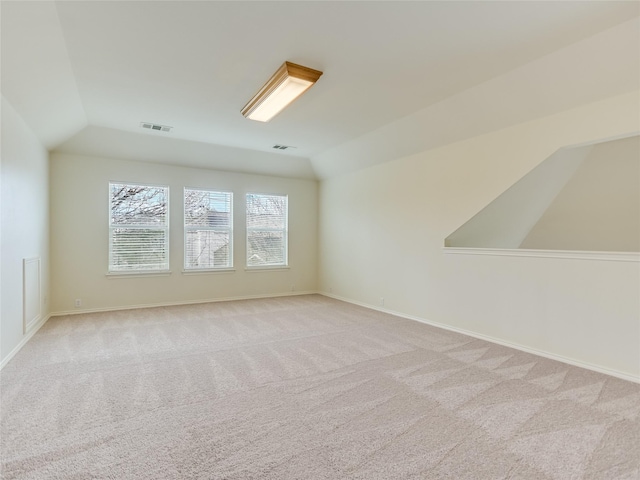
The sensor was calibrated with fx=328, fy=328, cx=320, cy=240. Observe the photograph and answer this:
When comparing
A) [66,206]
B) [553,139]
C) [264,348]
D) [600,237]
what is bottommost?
[264,348]

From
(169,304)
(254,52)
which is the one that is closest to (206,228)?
(169,304)

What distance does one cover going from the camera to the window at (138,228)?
544 cm

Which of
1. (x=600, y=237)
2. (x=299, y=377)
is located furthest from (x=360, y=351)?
(x=600, y=237)

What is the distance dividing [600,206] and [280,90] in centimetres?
432

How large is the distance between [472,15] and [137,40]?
256 cm

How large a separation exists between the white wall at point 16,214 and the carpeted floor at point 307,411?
372 mm

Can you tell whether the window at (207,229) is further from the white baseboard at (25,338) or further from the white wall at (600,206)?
the white wall at (600,206)

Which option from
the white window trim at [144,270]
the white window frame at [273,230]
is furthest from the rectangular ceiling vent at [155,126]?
the white window frame at [273,230]

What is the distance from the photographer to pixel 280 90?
330cm

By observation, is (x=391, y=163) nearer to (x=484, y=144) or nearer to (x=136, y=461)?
(x=484, y=144)

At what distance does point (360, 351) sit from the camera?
3508 millimetres

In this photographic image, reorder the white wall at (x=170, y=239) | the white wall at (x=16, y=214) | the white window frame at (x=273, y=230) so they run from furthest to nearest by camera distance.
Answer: the white window frame at (x=273, y=230) < the white wall at (x=170, y=239) < the white wall at (x=16, y=214)

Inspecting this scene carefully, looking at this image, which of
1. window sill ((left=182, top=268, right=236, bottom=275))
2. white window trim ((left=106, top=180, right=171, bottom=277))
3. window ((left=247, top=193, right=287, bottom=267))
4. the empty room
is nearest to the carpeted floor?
the empty room

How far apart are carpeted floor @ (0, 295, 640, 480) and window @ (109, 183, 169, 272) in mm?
1806
